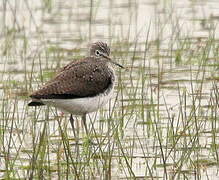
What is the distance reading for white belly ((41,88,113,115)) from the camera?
28.0 feet

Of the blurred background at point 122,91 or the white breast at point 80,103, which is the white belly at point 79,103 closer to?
the white breast at point 80,103

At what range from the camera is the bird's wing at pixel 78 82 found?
27.8 ft

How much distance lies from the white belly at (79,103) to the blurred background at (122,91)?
0.52ft

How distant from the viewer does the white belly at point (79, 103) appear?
8527mm

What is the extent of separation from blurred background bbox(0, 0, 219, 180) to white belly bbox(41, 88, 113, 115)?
0.16 meters

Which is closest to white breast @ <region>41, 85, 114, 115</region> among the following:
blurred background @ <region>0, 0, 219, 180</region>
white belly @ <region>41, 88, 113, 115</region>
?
white belly @ <region>41, 88, 113, 115</region>

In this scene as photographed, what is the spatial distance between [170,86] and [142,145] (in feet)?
7.45

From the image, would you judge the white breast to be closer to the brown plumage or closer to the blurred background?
the brown plumage

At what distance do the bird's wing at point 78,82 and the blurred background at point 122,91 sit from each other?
25 centimetres

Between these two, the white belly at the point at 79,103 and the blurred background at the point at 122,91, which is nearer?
the blurred background at the point at 122,91

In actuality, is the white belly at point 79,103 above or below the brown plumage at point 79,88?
below

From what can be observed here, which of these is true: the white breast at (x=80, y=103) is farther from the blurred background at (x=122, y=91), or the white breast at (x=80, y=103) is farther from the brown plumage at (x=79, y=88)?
the blurred background at (x=122, y=91)

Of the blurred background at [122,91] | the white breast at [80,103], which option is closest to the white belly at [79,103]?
the white breast at [80,103]

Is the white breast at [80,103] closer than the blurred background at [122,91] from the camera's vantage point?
No
